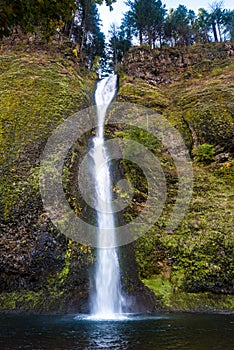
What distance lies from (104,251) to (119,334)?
562 cm

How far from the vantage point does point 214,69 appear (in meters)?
26.2

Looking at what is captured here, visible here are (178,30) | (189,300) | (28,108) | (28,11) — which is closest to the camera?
(28,11)

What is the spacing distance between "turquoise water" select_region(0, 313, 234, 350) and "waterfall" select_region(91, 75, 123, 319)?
6.04 feet

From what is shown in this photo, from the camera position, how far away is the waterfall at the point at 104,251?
10.1 m

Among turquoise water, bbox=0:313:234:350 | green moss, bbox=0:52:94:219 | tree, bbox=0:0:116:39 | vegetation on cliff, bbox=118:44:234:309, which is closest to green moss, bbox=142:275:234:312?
vegetation on cliff, bbox=118:44:234:309

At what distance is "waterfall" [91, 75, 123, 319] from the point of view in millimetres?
10148

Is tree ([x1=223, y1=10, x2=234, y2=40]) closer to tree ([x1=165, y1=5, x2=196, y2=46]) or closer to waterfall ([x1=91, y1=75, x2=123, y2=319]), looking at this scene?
tree ([x1=165, y1=5, x2=196, y2=46])

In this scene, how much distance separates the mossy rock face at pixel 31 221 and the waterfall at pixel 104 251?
530 mm

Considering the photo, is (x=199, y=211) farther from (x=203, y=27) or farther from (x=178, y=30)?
(x=203, y=27)

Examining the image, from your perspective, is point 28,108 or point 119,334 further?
point 28,108

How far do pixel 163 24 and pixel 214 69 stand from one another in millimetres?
12763

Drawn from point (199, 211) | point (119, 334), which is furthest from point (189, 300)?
point (119, 334)

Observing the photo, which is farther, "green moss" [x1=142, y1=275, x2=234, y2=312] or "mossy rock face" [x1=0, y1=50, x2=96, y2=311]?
"mossy rock face" [x1=0, y1=50, x2=96, y2=311]

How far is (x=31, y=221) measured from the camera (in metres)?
11.7
